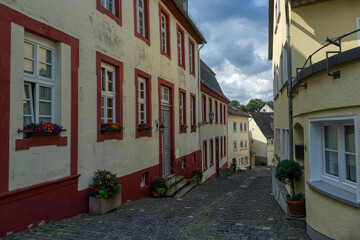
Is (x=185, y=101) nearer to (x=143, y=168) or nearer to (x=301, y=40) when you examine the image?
(x=143, y=168)

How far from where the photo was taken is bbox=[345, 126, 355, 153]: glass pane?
4.49 m

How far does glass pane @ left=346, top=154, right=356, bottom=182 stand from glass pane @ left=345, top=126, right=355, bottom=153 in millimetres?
116

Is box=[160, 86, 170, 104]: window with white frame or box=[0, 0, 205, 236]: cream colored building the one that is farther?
box=[160, 86, 170, 104]: window with white frame

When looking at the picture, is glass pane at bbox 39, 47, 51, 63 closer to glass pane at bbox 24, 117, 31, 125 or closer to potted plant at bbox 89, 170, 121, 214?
glass pane at bbox 24, 117, 31, 125

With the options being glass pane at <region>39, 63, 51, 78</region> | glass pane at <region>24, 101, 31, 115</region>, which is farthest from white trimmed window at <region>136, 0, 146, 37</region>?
glass pane at <region>24, 101, 31, 115</region>

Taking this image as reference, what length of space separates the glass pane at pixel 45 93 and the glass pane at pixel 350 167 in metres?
5.49

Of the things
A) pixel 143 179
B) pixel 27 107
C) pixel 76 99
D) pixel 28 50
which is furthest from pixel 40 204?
pixel 143 179

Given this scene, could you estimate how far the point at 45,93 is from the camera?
223 inches

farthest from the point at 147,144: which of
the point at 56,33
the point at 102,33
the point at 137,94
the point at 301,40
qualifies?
the point at 301,40

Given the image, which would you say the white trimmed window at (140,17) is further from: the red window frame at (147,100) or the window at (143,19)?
the red window frame at (147,100)

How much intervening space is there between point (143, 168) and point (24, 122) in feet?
15.8

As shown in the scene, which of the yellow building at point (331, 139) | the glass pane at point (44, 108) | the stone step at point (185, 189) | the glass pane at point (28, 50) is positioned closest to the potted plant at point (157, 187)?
the stone step at point (185, 189)

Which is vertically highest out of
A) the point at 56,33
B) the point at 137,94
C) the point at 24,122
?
the point at 56,33

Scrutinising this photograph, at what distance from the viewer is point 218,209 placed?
8516mm
